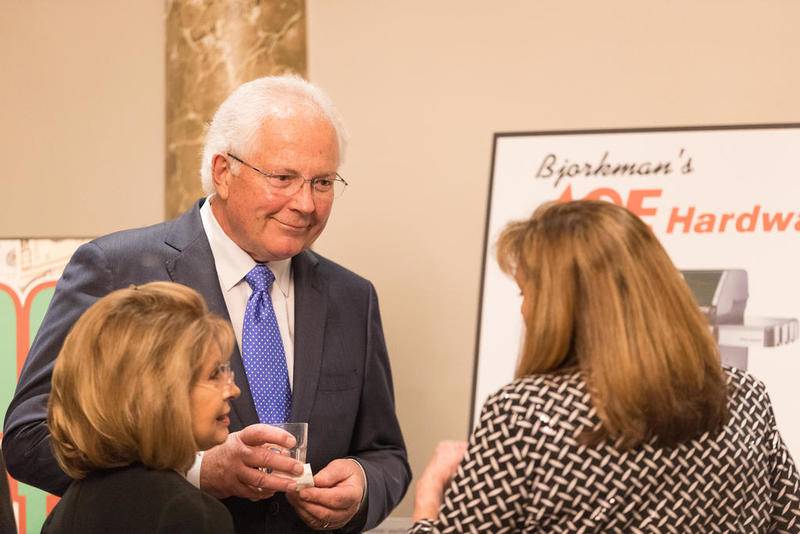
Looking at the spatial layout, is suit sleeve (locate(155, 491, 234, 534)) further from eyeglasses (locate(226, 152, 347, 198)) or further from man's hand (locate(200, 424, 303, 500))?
eyeglasses (locate(226, 152, 347, 198))

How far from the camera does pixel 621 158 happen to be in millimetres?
3664

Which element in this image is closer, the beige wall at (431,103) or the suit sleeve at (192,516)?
the suit sleeve at (192,516)

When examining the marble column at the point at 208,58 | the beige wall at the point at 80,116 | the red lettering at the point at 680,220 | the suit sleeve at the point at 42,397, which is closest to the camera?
the suit sleeve at the point at 42,397

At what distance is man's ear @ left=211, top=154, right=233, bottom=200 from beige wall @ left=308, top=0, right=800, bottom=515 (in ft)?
4.63

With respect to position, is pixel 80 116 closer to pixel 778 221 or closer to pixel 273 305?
pixel 273 305

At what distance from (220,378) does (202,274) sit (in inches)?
22.9

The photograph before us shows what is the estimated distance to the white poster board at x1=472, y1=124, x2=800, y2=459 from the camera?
345 centimetres

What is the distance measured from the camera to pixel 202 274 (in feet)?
8.58

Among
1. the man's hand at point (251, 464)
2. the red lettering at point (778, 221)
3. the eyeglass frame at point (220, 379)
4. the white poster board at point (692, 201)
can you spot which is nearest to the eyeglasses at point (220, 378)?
the eyeglass frame at point (220, 379)

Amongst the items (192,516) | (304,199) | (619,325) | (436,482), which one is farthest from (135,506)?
(304,199)

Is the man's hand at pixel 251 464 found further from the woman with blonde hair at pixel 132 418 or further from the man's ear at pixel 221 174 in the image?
the man's ear at pixel 221 174

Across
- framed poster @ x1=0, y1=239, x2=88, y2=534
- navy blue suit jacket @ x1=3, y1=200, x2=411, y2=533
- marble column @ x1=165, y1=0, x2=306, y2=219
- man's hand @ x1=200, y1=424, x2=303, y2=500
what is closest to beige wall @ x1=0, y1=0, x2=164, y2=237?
marble column @ x1=165, y1=0, x2=306, y2=219

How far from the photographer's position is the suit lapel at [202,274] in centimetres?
252

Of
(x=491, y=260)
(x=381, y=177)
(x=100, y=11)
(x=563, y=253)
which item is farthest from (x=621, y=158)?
(x=100, y=11)
